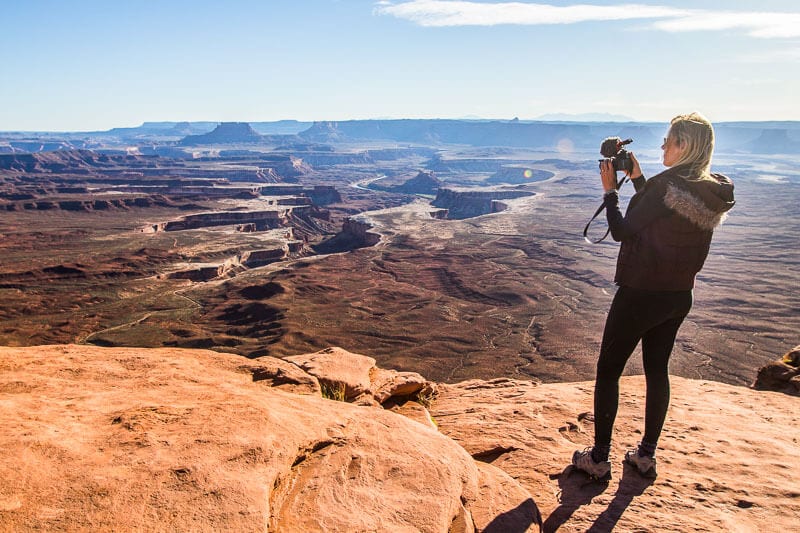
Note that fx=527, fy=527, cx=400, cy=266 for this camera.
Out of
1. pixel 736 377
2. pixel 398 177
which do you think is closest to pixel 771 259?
pixel 736 377

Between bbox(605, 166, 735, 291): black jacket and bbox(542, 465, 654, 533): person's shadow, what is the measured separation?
153cm

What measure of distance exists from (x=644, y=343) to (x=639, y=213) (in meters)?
1.02

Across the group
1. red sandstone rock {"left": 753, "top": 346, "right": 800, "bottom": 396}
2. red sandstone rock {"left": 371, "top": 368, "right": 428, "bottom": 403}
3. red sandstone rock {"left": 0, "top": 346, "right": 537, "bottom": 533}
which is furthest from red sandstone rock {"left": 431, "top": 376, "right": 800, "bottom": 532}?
red sandstone rock {"left": 753, "top": 346, "right": 800, "bottom": 396}

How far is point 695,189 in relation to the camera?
349 centimetres

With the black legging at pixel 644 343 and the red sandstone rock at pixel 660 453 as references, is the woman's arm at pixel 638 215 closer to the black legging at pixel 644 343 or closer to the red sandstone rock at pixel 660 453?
the black legging at pixel 644 343

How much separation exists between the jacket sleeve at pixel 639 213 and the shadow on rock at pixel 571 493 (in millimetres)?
1848

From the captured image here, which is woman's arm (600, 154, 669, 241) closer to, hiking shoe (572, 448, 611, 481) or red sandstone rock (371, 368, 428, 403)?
hiking shoe (572, 448, 611, 481)

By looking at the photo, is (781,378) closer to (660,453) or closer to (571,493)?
(660,453)

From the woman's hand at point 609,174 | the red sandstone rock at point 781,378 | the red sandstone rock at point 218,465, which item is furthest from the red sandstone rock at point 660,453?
the woman's hand at point 609,174

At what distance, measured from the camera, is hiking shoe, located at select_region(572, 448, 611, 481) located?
394cm

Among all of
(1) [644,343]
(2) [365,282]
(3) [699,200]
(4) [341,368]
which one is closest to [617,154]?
(3) [699,200]

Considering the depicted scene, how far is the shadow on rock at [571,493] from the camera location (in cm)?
352

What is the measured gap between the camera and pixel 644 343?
12.9 ft

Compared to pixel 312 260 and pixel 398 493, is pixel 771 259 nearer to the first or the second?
pixel 312 260
